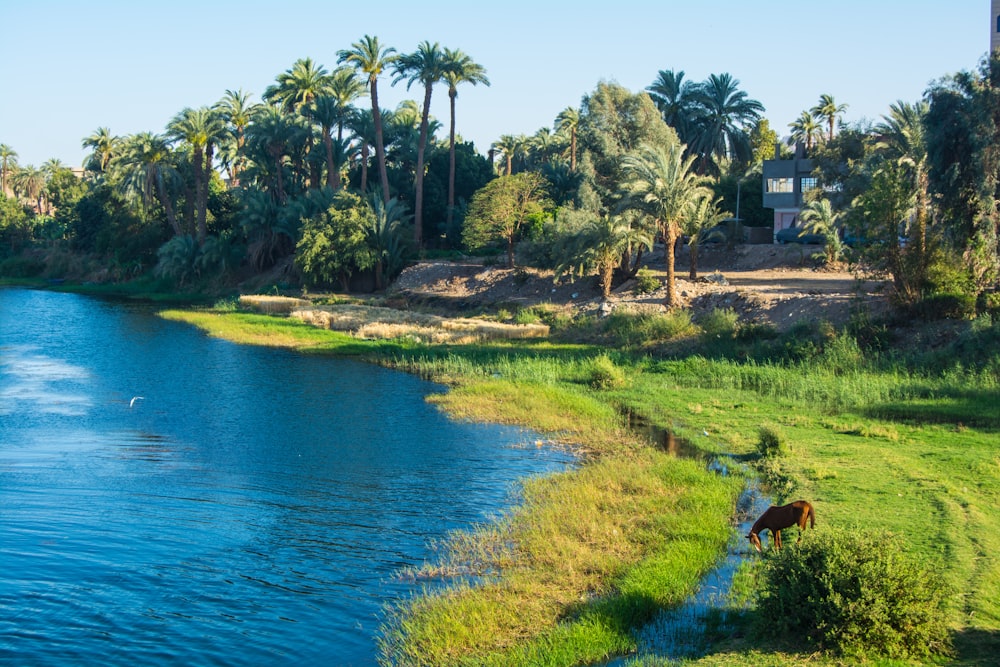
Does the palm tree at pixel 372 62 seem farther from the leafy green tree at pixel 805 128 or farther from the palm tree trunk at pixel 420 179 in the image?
the leafy green tree at pixel 805 128

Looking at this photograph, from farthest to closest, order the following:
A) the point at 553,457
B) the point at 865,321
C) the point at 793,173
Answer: the point at 793,173
the point at 865,321
the point at 553,457

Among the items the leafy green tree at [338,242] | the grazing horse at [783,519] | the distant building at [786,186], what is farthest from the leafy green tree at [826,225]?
the grazing horse at [783,519]

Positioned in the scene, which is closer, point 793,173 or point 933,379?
point 933,379

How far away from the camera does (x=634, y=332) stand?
125ft

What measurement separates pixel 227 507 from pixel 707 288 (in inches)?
1175

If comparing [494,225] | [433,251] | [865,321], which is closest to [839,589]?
[865,321]

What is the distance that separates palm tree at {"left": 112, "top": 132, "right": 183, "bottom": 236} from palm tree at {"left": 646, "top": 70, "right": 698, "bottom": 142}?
1701 inches

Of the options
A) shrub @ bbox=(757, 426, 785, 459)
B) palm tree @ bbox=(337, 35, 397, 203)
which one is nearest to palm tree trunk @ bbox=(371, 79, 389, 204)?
palm tree @ bbox=(337, 35, 397, 203)

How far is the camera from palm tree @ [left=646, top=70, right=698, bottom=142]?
2434 inches

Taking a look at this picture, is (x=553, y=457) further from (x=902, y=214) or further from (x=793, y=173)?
(x=793, y=173)

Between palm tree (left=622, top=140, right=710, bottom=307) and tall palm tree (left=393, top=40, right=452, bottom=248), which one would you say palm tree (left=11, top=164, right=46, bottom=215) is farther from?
palm tree (left=622, top=140, right=710, bottom=307)

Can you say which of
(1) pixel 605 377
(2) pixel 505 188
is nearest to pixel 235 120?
(2) pixel 505 188

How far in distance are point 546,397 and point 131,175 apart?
218 ft

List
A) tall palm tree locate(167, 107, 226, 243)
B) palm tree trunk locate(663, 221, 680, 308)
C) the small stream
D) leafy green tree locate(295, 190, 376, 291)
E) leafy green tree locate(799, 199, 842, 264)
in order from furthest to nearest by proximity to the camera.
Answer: tall palm tree locate(167, 107, 226, 243)
leafy green tree locate(295, 190, 376, 291)
leafy green tree locate(799, 199, 842, 264)
palm tree trunk locate(663, 221, 680, 308)
the small stream
